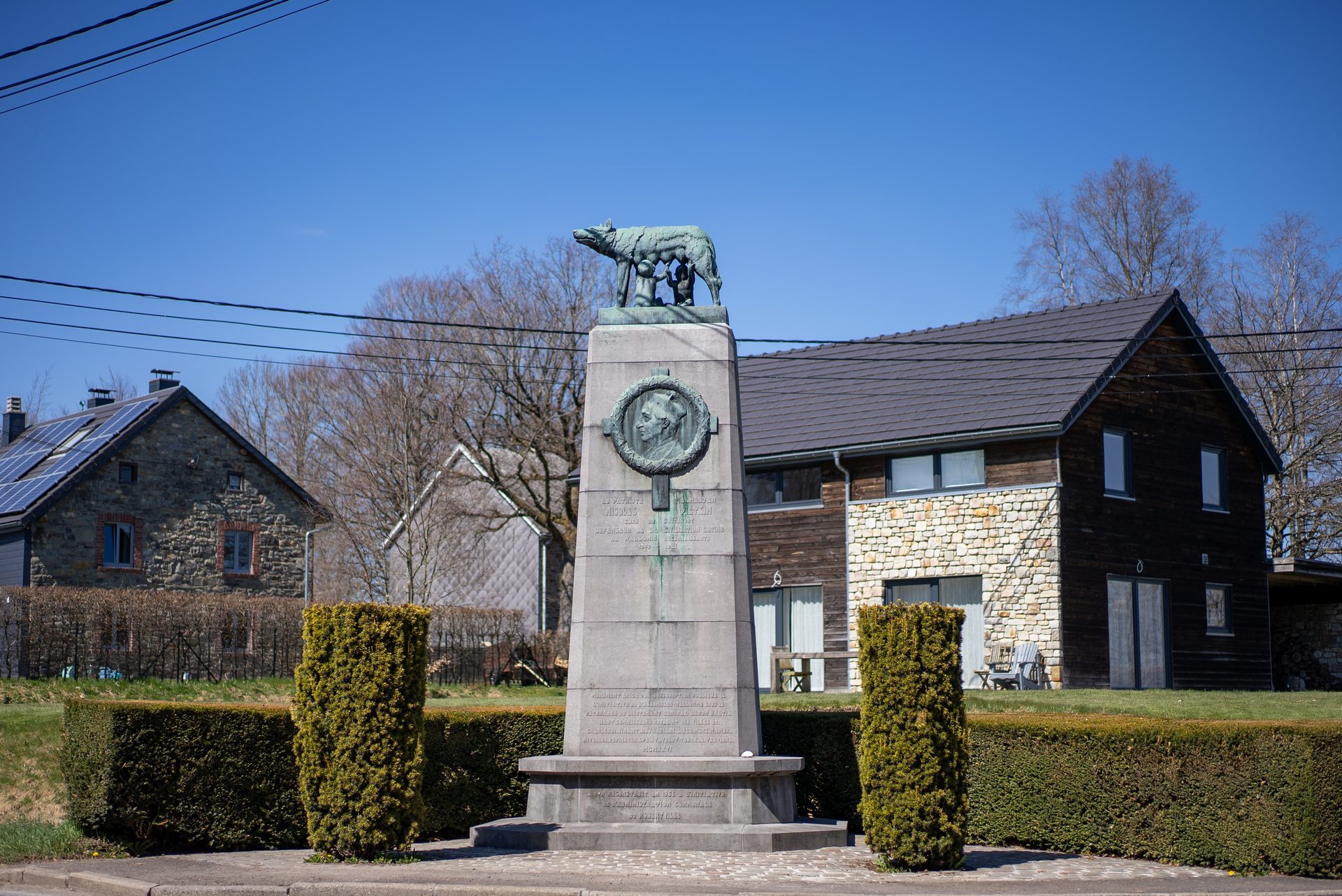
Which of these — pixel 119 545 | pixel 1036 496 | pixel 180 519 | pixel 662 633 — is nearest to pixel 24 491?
pixel 119 545

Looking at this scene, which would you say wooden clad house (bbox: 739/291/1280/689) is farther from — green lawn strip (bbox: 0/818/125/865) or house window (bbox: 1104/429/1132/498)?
green lawn strip (bbox: 0/818/125/865)

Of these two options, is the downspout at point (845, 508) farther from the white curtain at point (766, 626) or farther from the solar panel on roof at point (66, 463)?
the solar panel on roof at point (66, 463)

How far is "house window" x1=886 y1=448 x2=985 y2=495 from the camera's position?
27.5 metres

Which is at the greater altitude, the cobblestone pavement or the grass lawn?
the grass lawn

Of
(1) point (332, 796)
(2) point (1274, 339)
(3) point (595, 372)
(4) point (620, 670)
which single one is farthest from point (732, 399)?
(2) point (1274, 339)

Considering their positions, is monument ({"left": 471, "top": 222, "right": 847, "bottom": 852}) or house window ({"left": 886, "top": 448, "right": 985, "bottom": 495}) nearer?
monument ({"left": 471, "top": 222, "right": 847, "bottom": 852})

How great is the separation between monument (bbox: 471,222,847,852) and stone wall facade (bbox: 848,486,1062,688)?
12.8m

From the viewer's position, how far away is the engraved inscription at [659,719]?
12586 mm

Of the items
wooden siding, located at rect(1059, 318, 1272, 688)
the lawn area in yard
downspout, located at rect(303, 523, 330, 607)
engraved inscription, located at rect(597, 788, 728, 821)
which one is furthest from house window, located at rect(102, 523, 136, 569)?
engraved inscription, located at rect(597, 788, 728, 821)

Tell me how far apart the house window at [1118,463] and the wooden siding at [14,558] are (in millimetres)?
24662

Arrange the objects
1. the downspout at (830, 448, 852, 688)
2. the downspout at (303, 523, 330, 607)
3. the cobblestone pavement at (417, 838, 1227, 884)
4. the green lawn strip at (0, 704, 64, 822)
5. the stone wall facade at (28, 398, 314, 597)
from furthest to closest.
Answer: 1. the downspout at (303, 523, 330, 607)
2. the stone wall facade at (28, 398, 314, 597)
3. the downspout at (830, 448, 852, 688)
4. the green lawn strip at (0, 704, 64, 822)
5. the cobblestone pavement at (417, 838, 1227, 884)

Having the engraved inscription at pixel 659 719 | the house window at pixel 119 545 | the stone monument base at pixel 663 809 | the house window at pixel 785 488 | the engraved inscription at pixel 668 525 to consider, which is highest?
the house window at pixel 785 488

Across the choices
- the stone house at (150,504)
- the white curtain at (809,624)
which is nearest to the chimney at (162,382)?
the stone house at (150,504)

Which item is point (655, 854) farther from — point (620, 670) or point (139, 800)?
point (139, 800)
